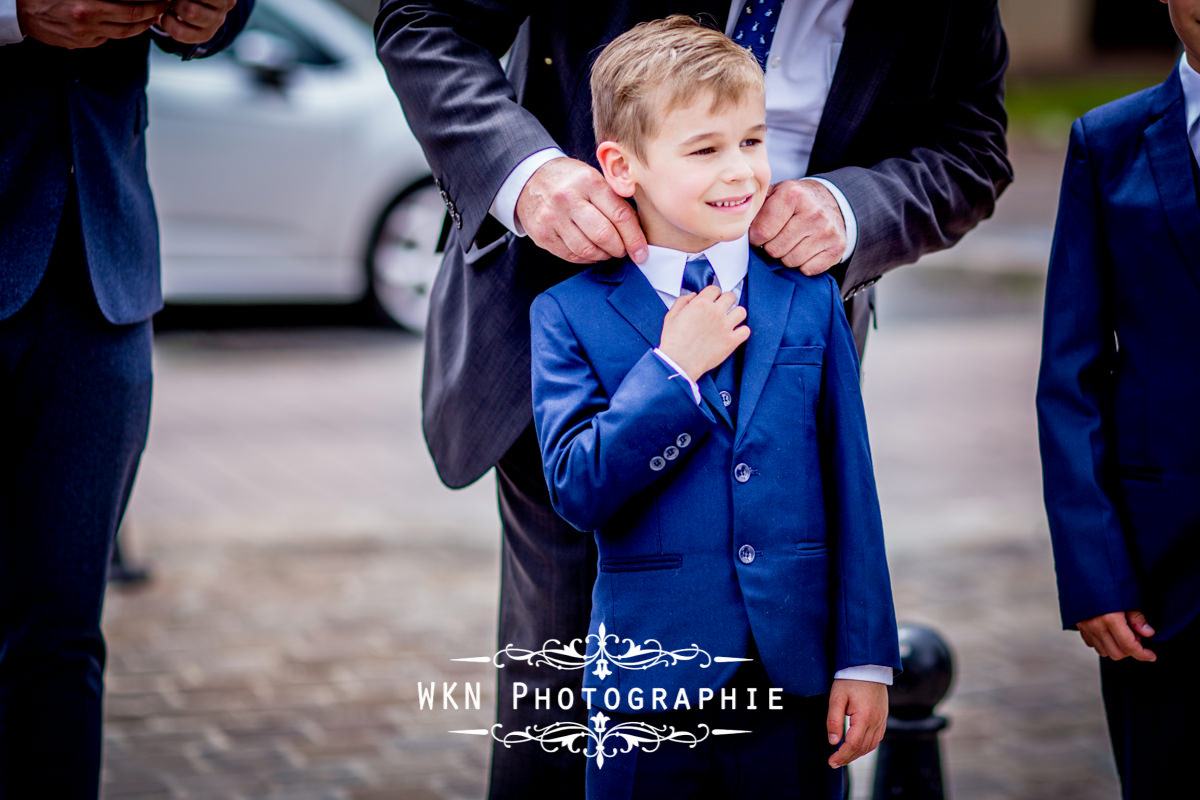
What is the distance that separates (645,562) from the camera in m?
2.06

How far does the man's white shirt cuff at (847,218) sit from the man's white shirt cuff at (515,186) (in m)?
0.40

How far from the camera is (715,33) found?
2051 millimetres

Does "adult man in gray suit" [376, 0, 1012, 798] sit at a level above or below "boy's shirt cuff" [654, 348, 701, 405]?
above

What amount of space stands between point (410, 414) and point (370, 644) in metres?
2.85

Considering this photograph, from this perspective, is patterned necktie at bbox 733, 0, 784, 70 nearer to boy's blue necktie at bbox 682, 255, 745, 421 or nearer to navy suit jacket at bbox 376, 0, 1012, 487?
navy suit jacket at bbox 376, 0, 1012, 487

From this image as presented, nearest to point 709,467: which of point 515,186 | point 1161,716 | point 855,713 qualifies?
point 855,713

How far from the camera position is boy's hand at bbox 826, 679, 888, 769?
206 cm

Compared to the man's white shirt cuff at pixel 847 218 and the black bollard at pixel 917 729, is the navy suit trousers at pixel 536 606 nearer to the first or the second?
the man's white shirt cuff at pixel 847 218

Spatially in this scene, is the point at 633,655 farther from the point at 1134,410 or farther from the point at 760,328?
the point at 1134,410

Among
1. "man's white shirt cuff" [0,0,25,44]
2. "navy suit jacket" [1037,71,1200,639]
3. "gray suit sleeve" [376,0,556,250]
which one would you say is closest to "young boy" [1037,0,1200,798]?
"navy suit jacket" [1037,71,1200,639]

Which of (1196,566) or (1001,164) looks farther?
(1001,164)

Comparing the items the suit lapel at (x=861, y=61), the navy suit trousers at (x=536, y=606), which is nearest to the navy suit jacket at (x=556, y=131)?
the suit lapel at (x=861, y=61)

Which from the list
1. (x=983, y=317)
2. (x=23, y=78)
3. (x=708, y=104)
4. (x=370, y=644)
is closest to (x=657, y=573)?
(x=708, y=104)

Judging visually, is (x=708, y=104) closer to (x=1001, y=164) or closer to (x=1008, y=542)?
(x=1001, y=164)
